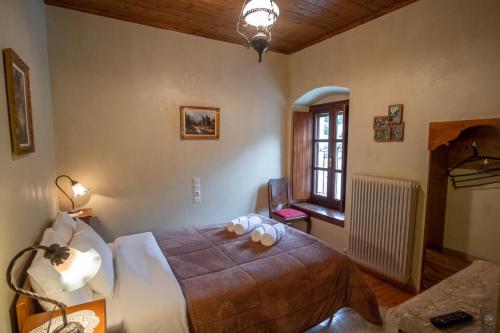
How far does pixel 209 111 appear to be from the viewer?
3480 mm

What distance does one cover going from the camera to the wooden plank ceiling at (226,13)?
260 cm

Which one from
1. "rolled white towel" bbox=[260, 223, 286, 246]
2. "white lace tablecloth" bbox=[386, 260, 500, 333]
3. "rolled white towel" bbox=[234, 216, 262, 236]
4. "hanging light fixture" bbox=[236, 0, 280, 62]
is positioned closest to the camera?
"white lace tablecloth" bbox=[386, 260, 500, 333]

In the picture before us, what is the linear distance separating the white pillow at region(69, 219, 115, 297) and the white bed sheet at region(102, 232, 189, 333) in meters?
0.05

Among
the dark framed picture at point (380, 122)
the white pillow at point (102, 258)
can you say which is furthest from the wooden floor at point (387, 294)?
the white pillow at point (102, 258)

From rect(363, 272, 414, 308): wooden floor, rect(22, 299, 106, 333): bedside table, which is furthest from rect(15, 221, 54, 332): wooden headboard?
rect(363, 272, 414, 308): wooden floor

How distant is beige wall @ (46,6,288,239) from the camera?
2.75 m

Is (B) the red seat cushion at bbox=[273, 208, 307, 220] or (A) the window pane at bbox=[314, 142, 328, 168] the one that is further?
(A) the window pane at bbox=[314, 142, 328, 168]

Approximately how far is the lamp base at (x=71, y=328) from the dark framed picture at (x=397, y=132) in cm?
297

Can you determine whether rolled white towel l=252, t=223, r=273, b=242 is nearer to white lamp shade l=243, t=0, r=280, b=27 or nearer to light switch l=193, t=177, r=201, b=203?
light switch l=193, t=177, r=201, b=203

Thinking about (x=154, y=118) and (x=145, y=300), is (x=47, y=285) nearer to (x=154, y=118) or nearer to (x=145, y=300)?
(x=145, y=300)

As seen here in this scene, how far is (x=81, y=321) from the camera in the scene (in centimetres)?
120

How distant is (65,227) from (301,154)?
3220 millimetres

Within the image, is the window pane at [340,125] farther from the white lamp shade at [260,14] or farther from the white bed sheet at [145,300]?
the white bed sheet at [145,300]

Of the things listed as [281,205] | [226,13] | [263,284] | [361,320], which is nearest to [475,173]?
[361,320]
